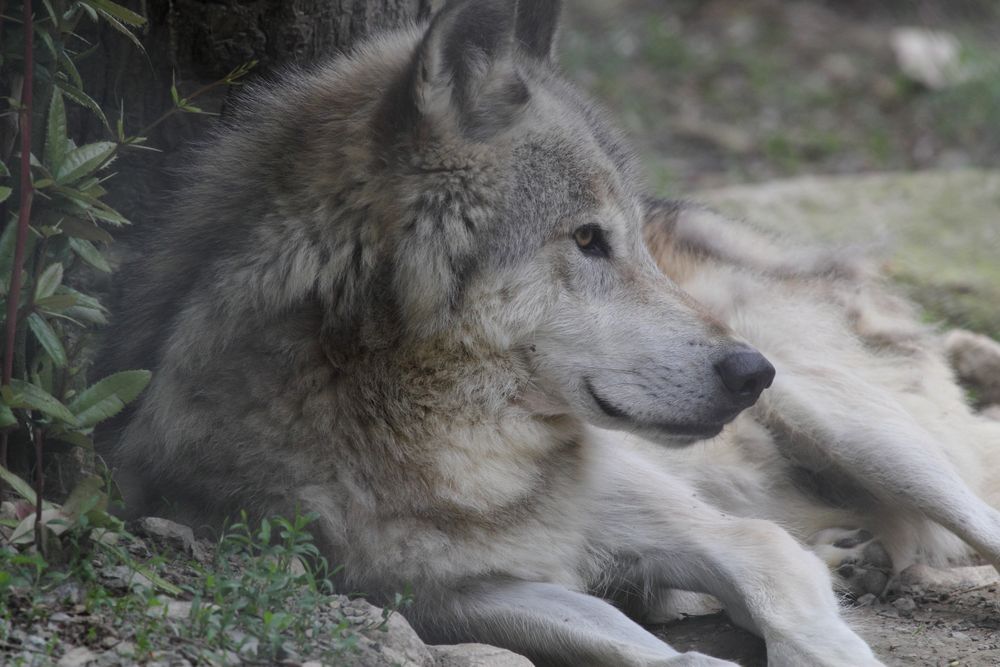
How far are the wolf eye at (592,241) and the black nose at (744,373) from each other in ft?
1.37

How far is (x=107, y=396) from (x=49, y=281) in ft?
0.90

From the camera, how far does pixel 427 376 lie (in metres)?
2.87

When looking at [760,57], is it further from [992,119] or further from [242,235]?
[242,235]

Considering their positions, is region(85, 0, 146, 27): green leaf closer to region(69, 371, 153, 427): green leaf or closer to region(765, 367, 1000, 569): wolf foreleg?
region(69, 371, 153, 427): green leaf

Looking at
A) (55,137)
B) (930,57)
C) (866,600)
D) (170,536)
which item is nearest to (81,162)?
(55,137)

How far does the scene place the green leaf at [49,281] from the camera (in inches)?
96.3

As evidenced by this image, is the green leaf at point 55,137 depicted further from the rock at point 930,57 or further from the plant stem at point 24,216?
the rock at point 930,57

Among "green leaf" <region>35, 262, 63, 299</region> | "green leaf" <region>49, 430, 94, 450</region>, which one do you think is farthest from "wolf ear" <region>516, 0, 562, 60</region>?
"green leaf" <region>49, 430, 94, 450</region>

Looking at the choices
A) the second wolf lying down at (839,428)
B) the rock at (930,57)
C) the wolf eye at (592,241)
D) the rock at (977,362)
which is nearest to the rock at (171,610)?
the wolf eye at (592,241)

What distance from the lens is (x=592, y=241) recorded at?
118 inches

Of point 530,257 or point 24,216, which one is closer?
point 24,216

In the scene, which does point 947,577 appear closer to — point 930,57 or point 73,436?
point 73,436

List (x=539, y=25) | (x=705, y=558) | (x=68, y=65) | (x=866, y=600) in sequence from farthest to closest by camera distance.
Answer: (x=866, y=600)
(x=539, y=25)
(x=705, y=558)
(x=68, y=65)

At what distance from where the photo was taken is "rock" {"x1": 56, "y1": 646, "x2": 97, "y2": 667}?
2143mm
